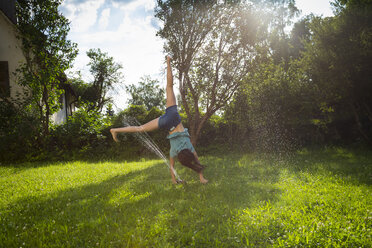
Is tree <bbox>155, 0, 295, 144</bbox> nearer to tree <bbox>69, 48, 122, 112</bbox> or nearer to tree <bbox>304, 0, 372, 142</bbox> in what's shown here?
tree <bbox>304, 0, 372, 142</bbox>

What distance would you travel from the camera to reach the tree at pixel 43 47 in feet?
39.7

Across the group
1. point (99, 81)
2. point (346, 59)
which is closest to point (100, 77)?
point (99, 81)

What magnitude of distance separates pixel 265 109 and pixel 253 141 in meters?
2.04

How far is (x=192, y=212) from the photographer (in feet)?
13.8

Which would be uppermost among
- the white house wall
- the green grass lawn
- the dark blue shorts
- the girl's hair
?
the white house wall

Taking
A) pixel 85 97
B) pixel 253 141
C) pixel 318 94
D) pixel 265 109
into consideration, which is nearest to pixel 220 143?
pixel 253 141

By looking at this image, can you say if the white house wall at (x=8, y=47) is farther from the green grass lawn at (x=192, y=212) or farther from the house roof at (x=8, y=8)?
the green grass lawn at (x=192, y=212)

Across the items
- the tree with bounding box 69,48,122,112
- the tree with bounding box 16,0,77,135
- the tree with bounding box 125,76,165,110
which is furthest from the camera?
the tree with bounding box 125,76,165,110

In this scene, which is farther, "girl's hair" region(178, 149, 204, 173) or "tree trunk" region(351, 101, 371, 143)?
"tree trunk" region(351, 101, 371, 143)

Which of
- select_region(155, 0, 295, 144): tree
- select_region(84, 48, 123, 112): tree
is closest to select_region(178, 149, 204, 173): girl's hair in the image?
select_region(155, 0, 295, 144): tree

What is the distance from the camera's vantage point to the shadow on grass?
331 centimetres

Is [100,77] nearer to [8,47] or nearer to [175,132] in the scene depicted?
[8,47]

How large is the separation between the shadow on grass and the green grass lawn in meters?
0.02

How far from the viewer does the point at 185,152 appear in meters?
5.48
